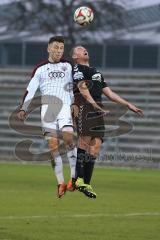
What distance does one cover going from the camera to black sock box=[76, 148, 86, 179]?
48.8 feet

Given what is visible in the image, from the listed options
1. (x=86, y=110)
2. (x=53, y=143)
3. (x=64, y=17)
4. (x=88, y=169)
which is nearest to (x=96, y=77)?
(x=86, y=110)

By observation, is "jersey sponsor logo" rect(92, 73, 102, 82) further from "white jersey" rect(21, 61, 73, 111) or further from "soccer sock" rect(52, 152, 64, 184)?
"soccer sock" rect(52, 152, 64, 184)

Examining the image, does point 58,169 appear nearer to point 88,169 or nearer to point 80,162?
point 80,162

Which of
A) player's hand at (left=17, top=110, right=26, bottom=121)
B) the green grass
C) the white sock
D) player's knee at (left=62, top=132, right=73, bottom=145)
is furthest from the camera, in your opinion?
player's knee at (left=62, top=132, right=73, bottom=145)

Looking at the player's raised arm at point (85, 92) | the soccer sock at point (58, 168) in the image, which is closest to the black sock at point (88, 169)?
the soccer sock at point (58, 168)

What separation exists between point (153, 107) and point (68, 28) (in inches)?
370

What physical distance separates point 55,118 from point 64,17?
23225mm

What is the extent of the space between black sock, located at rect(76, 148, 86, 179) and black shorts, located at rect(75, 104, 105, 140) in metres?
0.35

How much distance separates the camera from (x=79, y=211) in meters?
13.8

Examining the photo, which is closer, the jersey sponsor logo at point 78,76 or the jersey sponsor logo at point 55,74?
the jersey sponsor logo at point 55,74

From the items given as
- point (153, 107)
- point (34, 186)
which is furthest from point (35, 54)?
point (34, 186)

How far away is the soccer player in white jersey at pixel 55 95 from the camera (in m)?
14.5

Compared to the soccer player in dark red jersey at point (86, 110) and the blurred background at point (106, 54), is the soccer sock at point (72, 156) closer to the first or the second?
the soccer player in dark red jersey at point (86, 110)

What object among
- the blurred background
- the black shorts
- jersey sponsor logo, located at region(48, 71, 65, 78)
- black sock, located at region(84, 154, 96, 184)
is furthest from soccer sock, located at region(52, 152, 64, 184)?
the blurred background
